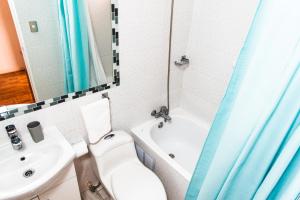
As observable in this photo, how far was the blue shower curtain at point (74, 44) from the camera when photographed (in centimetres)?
122

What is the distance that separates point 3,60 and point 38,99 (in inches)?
10.8

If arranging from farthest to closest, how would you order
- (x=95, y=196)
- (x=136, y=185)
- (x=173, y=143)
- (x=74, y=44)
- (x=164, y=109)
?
1. (x=173, y=143)
2. (x=164, y=109)
3. (x=95, y=196)
4. (x=136, y=185)
5. (x=74, y=44)

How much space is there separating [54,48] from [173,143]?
145 centimetres

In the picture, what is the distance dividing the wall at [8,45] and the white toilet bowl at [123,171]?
76 centimetres

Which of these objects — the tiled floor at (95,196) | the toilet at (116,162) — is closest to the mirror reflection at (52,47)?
the toilet at (116,162)

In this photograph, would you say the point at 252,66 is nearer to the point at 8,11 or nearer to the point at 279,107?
the point at 279,107

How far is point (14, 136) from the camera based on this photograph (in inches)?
45.0

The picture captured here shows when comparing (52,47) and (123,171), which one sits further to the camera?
(123,171)

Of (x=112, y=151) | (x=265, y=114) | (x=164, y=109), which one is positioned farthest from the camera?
(x=164, y=109)

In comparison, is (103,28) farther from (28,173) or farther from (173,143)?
(173,143)

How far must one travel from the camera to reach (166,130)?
6.89ft

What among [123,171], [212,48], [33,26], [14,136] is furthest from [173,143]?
[33,26]

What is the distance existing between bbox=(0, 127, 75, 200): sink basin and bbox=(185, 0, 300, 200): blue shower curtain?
0.80 metres

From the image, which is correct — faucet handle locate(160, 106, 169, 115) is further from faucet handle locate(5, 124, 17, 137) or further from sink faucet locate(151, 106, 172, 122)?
faucet handle locate(5, 124, 17, 137)
